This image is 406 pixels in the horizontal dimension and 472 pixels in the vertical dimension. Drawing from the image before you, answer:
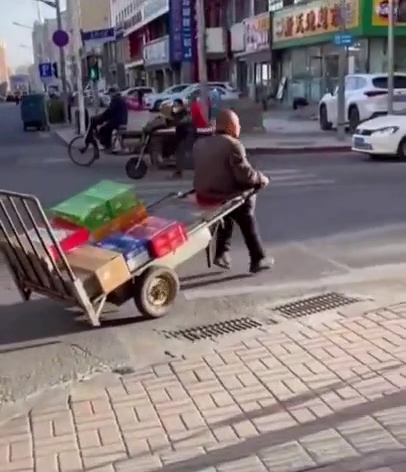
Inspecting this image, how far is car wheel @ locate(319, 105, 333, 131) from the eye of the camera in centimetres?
2692

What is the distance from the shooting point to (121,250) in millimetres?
6578

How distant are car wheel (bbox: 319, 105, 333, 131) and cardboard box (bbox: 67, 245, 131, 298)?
2116 cm

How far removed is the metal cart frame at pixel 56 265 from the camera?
6.12 meters

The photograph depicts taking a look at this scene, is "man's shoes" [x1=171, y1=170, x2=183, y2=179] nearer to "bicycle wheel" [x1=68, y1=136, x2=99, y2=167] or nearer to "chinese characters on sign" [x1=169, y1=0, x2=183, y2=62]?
"bicycle wheel" [x1=68, y1=136, x2=99, y2=167]

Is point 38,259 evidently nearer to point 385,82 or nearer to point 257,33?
point 385,82

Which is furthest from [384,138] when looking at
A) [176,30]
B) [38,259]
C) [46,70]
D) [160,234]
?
[176,30]

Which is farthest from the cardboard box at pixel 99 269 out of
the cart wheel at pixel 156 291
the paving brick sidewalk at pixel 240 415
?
the paving brick sidewalk at pixel 240 415

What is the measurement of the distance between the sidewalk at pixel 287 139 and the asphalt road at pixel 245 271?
431cm

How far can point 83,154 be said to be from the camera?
19.8m

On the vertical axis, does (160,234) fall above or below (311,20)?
below

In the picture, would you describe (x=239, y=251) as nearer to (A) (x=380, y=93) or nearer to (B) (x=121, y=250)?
(B) (x=121, y=250)

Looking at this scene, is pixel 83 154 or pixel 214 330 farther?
pixel 83 154

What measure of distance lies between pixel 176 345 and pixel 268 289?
1.69 meters

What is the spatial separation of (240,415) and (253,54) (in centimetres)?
4421
